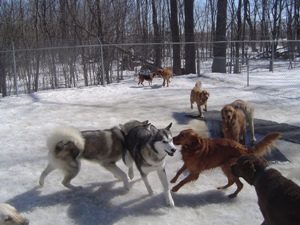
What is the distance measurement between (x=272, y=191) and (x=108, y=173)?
308 cm

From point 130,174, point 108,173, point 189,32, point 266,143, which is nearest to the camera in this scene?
point 266,143

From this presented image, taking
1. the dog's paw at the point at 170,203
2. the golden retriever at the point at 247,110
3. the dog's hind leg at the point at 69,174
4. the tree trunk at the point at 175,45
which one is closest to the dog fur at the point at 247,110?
the golden retriever at the point at 247,110

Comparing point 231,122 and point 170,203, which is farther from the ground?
point 231,122

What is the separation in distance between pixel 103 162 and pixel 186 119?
4.28 meters

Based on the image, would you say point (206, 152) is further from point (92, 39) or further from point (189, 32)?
point (189, 32)

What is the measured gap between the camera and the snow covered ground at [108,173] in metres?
4.92

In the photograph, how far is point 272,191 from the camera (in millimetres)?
3621

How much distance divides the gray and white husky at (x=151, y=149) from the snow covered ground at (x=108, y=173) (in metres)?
0.33

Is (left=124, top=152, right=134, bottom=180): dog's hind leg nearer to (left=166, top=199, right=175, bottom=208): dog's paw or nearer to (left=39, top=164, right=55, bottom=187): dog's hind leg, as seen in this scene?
(left=166, top=199, right=175, bottom=208): dog's paw

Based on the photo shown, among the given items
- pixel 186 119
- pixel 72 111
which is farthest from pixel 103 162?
pixel 72 111

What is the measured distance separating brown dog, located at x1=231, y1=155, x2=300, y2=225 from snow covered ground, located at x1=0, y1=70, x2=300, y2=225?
1012 millimetres

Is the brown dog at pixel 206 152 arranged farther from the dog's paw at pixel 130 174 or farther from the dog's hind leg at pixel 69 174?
the dog's hind leg at pixel 69 174

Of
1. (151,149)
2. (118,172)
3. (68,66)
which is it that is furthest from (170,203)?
(68,66)

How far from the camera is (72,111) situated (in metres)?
10.9
